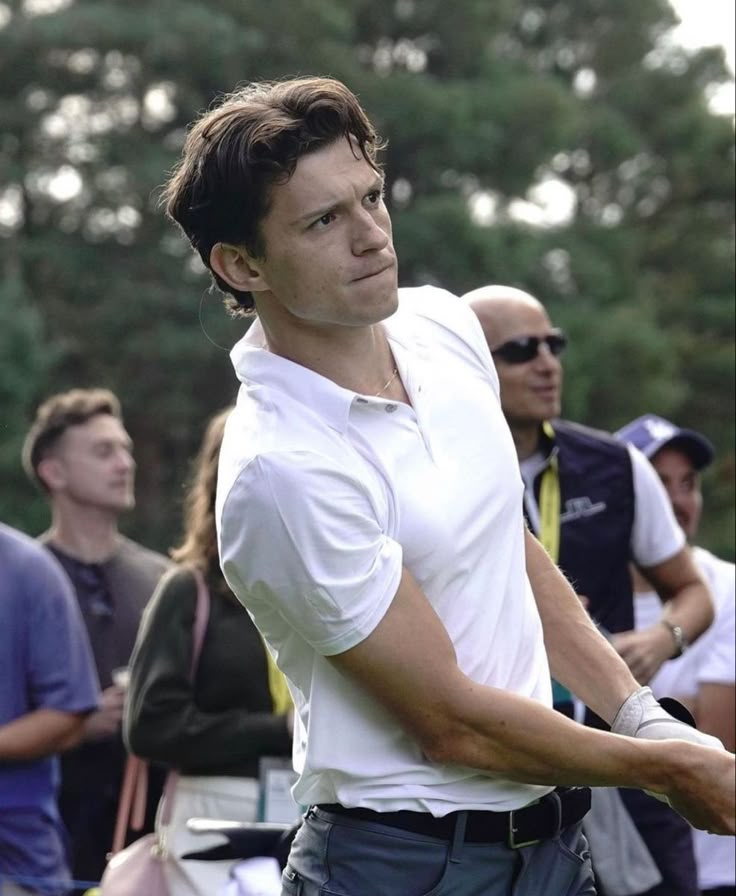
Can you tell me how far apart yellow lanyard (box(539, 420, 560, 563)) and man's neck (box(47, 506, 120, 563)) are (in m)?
2.79

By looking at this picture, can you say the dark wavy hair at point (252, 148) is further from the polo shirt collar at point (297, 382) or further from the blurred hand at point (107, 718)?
the blurred hand at point (107, 718)

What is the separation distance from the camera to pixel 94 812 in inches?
267

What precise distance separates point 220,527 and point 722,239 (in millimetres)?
26458

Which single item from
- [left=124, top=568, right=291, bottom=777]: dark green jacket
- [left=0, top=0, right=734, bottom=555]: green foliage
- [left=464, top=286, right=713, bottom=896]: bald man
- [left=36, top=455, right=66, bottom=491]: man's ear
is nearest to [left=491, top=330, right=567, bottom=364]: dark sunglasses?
[left=464, top=286, right=713, bottom=896]: bald man

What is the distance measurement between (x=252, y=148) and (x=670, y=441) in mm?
3528

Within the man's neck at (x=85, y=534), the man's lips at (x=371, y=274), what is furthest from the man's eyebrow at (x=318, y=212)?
the man's neck at (x=85, y=534)

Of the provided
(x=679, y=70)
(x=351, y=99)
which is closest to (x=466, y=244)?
(x=679, y=70)

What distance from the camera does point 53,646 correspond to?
232 inches

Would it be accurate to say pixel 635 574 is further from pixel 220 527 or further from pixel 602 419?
pixel 602 419

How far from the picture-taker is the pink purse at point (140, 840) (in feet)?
16.3

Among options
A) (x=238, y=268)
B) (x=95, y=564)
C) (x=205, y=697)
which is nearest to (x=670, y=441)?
(x=205, y=697)

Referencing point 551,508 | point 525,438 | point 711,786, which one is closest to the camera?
point 711,786

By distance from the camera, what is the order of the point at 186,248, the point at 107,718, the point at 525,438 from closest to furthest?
the point at 525,438 < the point at 107,718 < the point at 186,248

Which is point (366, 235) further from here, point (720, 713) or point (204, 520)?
point (720, 713)
